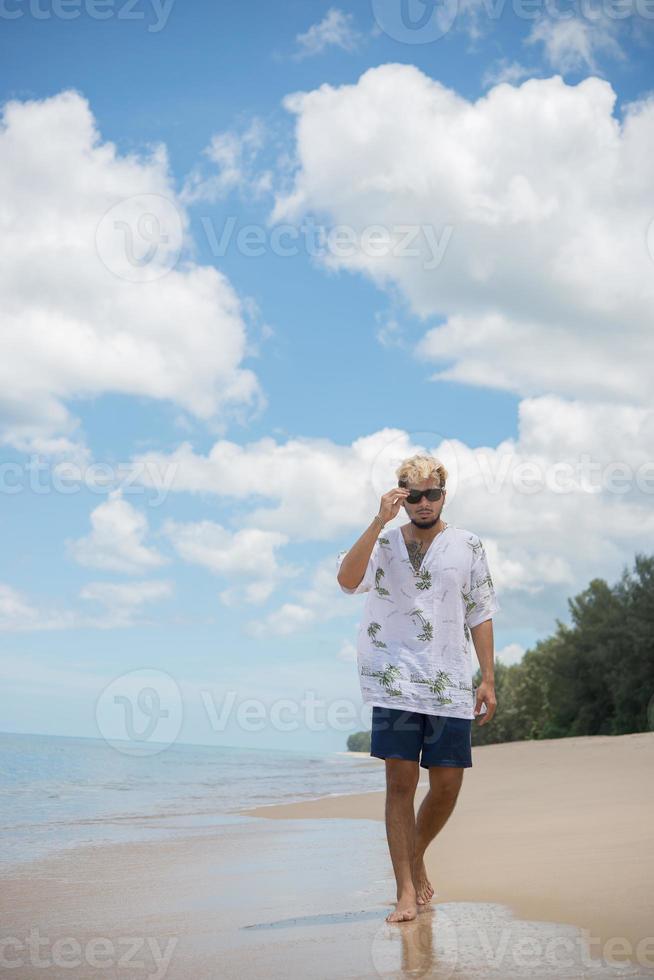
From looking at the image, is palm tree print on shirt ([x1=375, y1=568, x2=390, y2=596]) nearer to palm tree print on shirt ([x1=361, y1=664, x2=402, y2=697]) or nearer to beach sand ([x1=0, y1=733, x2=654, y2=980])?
palm tree print on shirt ([x1=361, y1=664, x2=402, y2=697])

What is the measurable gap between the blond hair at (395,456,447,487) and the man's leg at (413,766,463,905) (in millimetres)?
1308

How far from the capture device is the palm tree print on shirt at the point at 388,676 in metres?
4.36

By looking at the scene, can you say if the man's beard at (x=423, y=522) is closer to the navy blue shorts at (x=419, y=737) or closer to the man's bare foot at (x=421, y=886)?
the navy blue shorts at (x=419, y=737)

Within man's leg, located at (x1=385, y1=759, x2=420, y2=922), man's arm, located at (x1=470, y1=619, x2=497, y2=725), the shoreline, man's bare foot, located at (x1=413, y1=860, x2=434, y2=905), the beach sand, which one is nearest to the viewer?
the beach sand

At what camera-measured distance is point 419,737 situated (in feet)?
14.4

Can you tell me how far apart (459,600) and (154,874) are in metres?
3.06

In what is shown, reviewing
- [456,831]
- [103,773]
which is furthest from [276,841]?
[103,773]

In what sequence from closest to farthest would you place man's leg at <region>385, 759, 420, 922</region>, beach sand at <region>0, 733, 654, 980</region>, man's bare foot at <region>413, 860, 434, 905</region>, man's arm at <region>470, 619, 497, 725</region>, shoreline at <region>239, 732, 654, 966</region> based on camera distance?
beach sand at <region>0, 733, 654, 980</region>
shoreline at <region>239, 732, 654, 966</region>
man's leg at <region>385, 759, 420, 922</region>
man's bare foot at <region>413, 860, 434, 905</region>
man's arm at <region>470, 619, 497, 725</region>

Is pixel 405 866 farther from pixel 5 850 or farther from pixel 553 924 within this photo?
pixel 5 850

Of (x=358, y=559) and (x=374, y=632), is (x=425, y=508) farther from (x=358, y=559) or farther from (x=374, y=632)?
(x=374, y=632)

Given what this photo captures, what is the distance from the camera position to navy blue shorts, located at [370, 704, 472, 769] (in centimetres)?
433

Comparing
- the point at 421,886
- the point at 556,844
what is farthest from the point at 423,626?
the point at 556,844

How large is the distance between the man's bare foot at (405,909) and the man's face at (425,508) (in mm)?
1614

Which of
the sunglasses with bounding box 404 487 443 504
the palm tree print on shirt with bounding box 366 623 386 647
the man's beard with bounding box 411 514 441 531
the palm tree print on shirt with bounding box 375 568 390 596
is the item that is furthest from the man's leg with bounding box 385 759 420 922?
the sunglasses with bounding box 404 487 443 504
